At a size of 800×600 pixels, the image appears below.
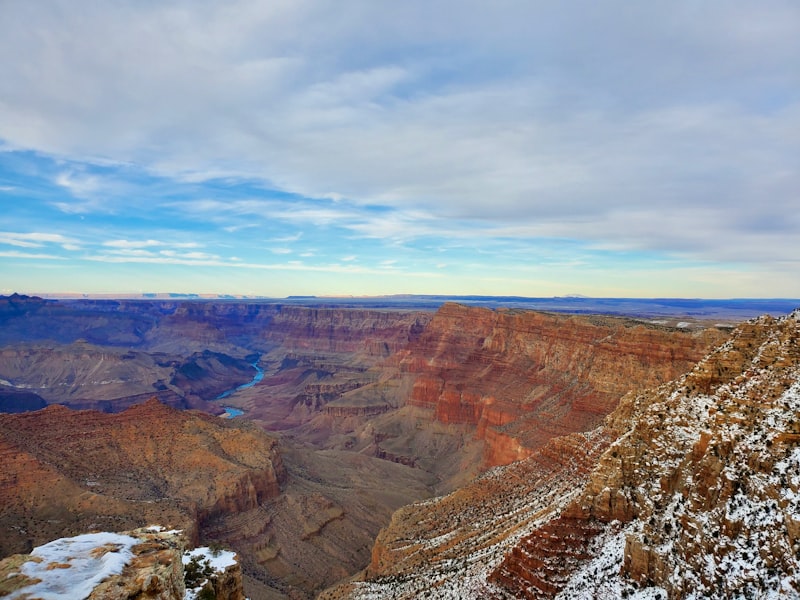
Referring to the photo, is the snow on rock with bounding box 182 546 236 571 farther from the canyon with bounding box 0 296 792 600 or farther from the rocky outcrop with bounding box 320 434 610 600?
the canyon with bounding box 0 296 792 600

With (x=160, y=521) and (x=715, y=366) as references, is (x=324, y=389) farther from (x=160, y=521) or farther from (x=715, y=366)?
(x=715, y=366)

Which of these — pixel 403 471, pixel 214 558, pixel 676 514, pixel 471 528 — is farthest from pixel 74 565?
pixel 403 471

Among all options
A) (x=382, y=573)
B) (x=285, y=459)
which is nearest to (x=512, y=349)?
(x=285, y=459)

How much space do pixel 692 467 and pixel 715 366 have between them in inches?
315

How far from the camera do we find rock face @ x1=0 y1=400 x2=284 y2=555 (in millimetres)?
48375

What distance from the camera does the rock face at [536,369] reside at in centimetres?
6469

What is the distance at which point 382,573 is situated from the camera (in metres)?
42.4

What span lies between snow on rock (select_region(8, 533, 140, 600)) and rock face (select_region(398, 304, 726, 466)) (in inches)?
2129

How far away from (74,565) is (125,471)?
50.0 m

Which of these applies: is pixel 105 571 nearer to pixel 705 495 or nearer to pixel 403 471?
pixel 705 495

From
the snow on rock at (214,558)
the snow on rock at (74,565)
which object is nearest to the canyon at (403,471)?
the snow on rock at (214,558)

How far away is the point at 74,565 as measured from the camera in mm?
16891

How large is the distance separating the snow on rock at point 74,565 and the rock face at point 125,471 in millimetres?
33396

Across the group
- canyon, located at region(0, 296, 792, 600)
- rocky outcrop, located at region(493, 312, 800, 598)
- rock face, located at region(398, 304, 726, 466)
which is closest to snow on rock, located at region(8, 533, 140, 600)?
canyon, located at region(0, 296, 792, 600)
